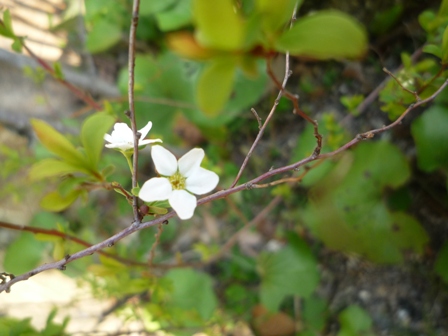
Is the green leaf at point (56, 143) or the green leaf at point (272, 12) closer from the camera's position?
the green leaf at point (272, 12)

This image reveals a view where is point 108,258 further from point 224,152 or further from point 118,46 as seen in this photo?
point 118,46

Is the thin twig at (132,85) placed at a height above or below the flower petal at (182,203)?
above

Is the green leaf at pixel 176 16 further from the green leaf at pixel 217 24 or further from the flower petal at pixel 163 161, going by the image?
the green leaf at pixel 217 24

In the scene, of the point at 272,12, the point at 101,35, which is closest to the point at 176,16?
the point at 101,35

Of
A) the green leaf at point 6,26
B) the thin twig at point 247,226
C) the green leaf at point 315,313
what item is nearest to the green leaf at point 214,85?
the green leaf at point 6,26

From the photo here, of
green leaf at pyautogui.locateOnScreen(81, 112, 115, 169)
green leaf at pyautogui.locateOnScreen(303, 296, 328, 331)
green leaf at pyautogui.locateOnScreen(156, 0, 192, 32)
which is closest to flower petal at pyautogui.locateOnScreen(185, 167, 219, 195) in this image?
green leaf at pyautogui.locateOnScreen(81, 112, 115, 169)

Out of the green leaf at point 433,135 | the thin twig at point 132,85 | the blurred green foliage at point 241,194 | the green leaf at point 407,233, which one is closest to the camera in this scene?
the thin twig at point 132,85

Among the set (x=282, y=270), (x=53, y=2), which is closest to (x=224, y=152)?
(x=282, y=270)

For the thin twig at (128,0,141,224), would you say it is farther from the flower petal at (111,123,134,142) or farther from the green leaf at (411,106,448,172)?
the green leaf at (411,106,448,172)
